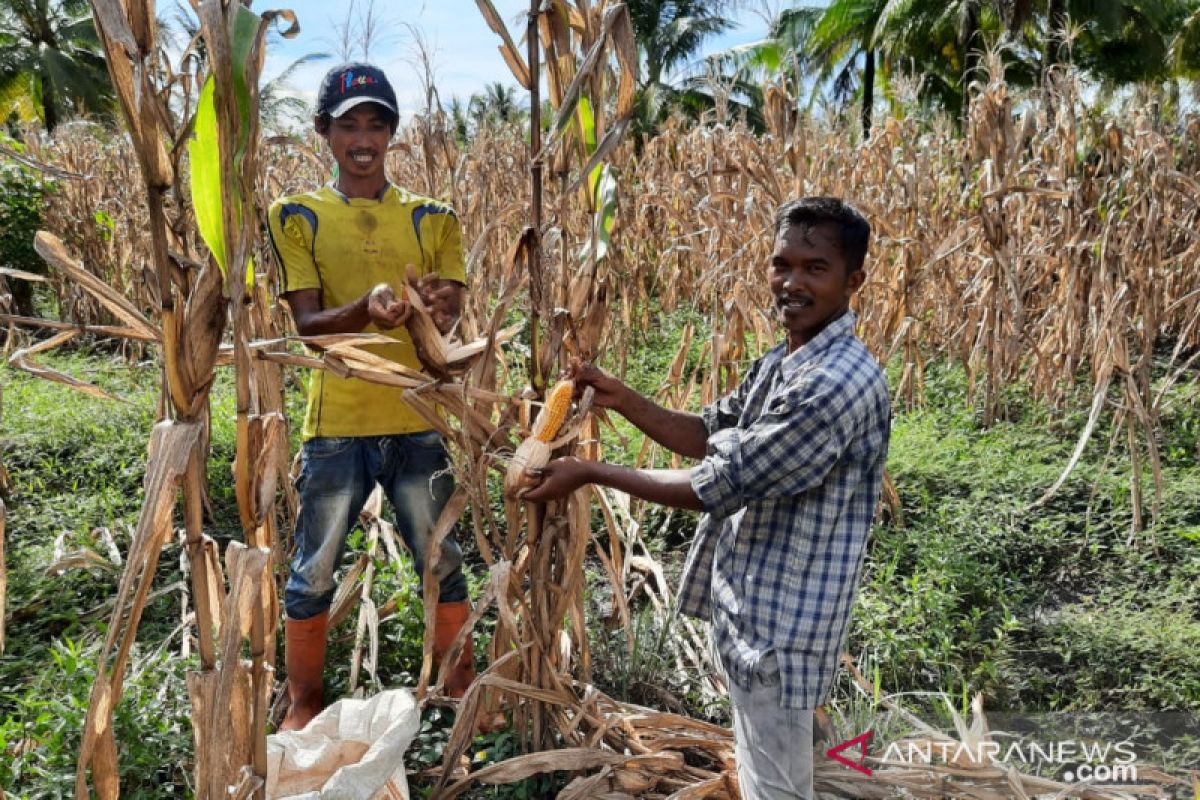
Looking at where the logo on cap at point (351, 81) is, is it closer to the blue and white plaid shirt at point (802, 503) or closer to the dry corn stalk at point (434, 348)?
the dry corn stalk at point (434, 348)

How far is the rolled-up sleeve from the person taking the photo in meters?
1.41

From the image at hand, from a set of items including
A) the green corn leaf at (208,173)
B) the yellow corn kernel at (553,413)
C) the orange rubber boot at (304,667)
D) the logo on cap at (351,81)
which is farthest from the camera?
the orange rubber boot at (304,667)

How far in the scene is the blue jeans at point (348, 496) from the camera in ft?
6.89

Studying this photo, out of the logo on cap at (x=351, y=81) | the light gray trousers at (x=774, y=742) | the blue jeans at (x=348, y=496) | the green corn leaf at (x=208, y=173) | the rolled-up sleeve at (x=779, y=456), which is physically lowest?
the light gray trousers at (x=774, y=742)

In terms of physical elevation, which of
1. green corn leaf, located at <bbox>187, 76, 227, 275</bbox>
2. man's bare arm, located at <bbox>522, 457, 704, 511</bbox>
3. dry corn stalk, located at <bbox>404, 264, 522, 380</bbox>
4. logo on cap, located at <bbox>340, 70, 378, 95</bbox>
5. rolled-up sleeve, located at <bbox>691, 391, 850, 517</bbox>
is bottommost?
man's bare arm, located at <bbox>522, 457, 704, 511</bbox>

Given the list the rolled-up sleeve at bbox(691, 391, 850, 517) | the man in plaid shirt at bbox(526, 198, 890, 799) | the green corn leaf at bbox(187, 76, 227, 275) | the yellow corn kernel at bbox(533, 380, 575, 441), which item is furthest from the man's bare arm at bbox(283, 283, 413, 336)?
the rolled-up sleeve at bbox(691, 391, 850, 517)

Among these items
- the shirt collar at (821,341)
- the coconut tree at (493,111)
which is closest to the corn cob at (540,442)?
the shirt collar at (821,341)

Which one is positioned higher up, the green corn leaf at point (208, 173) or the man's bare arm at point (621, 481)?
the green corn leaf at point (208, 173)

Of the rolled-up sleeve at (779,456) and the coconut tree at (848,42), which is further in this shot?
the coconut tree at (848,42)

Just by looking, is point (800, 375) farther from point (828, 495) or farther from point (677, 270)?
point (677, 270)

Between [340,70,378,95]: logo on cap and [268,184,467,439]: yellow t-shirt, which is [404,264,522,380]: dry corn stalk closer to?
[268,184,467,439]: yellow t-shirt

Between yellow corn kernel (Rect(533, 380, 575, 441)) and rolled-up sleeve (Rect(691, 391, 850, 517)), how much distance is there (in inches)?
12.0

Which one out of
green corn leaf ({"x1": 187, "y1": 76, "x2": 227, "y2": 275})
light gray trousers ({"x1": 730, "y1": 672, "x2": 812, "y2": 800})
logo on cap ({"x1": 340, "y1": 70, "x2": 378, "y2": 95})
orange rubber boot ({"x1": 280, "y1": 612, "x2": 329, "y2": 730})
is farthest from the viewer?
orange rubber boot ({"x1": 280, "y1": 612, "x2": 329, "y2": 730})

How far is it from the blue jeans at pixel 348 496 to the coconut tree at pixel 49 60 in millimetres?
23975
